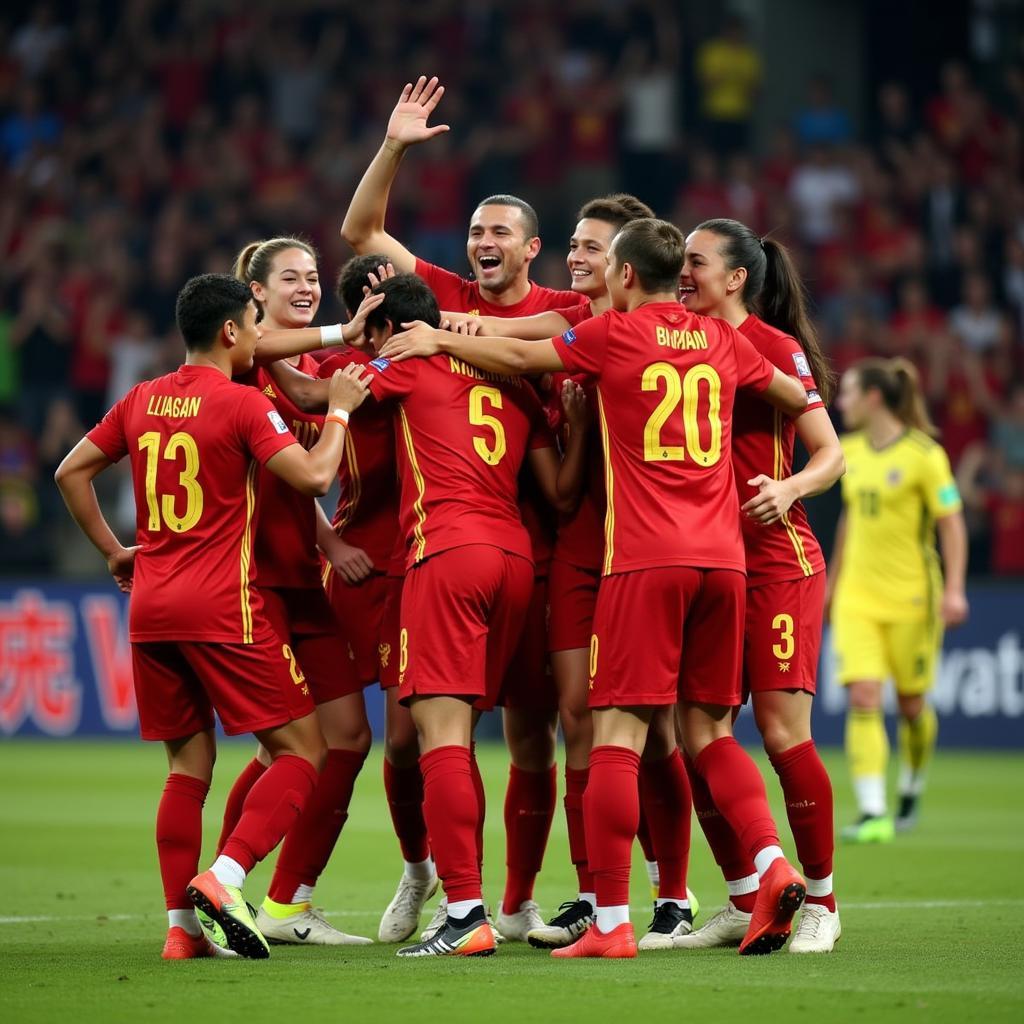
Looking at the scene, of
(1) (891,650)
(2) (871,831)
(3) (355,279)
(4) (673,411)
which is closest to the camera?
(4) (673,411)

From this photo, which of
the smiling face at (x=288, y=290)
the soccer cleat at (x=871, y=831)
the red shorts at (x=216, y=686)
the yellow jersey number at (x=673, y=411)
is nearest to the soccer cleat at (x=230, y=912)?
the red shorts at (x=216, y=686)

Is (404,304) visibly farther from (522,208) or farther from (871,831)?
(871,831)

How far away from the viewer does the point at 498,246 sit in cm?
711

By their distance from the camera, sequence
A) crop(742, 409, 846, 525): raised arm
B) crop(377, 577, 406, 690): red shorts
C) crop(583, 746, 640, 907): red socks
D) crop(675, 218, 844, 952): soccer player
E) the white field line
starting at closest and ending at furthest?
crop(583, 746, 640, 907): red socks, crop(742, 409, 846, 525): raised arm, crop(675, 218, 844, 952): soccer player, crop(377, 577, 406, 690): red shorts, the white field line

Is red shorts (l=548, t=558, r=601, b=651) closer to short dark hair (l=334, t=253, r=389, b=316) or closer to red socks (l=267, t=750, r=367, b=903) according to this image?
red socks (l=267, t=750, r=367, b=903)

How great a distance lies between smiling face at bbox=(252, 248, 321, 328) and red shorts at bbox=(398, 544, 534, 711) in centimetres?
142

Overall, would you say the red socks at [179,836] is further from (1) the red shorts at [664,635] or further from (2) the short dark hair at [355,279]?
(2) the short dark hair at [355,279]

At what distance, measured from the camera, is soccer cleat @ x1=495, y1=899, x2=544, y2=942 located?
6.96 m

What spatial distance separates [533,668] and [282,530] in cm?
105

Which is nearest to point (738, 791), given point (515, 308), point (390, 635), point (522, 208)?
point (390, 635)

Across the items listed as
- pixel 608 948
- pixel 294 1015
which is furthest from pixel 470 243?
pixel 294 1015

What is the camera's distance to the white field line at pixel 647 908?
7.37 metres

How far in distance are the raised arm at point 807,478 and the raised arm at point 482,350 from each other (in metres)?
0.81

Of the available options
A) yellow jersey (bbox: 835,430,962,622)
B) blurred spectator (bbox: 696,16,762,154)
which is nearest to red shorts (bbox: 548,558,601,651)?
yellow jersey (bbox: 835,430,962,622)
